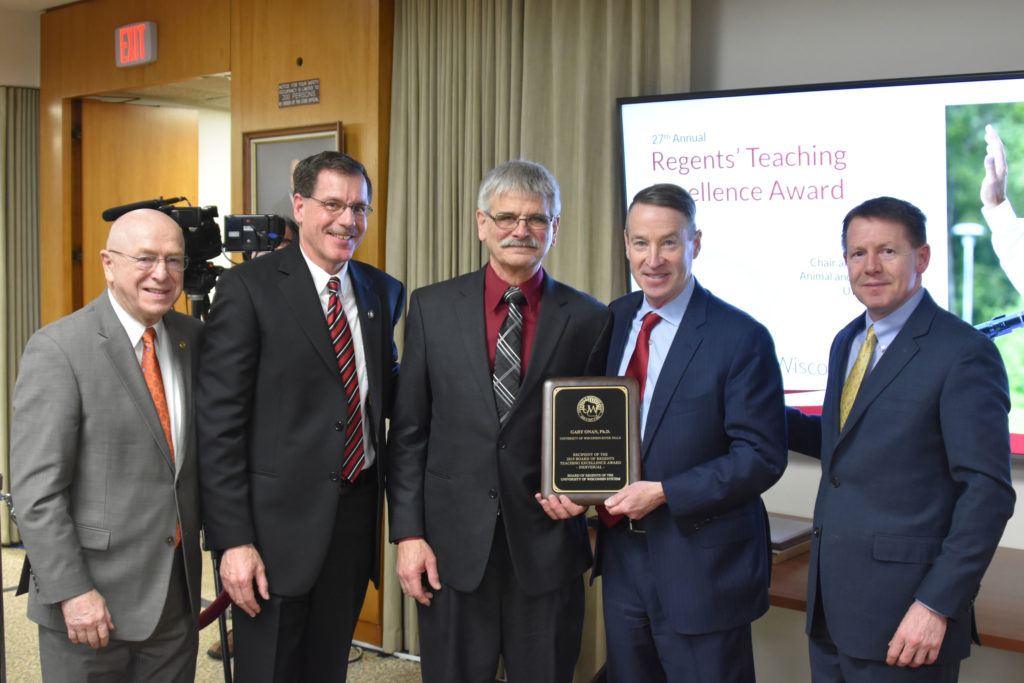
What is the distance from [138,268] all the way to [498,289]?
86 cm

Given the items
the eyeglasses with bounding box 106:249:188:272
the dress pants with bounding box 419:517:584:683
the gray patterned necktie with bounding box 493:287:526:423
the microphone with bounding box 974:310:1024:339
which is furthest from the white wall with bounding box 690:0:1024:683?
the eyeglasses with bounding box 106:249:188:272

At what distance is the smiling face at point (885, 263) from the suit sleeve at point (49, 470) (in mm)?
1775

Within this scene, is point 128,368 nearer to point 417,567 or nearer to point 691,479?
point 417,567

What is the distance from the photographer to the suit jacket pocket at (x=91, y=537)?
6.69 ft

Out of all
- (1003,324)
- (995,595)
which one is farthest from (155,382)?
(1003,324)

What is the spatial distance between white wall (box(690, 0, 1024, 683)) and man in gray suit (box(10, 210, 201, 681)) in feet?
6.97

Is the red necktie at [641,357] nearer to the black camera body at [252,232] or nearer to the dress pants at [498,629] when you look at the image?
the dress pants at [498,629]

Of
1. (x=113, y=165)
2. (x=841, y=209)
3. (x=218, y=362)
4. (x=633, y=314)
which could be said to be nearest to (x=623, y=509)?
(x=633, y=314)

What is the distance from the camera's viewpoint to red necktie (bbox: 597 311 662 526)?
215 cm

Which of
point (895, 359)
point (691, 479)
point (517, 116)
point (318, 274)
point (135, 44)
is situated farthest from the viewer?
point (135, 44)

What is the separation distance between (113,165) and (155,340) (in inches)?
146

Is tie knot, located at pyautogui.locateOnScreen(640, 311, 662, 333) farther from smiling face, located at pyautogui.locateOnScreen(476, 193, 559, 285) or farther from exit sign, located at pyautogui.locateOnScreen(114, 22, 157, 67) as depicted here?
exit sign, located at pyautogui.locateOnScreen(114, 22, 157, 67)

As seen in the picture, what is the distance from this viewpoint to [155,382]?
2.16 meters

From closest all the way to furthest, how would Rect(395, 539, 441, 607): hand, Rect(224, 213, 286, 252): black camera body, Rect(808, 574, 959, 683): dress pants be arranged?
Rect(808, 574, 959, 683): dress pants, Rect(395, 539, 441, 607): hand, Rect(224, 213, 286, 252): black camera body
